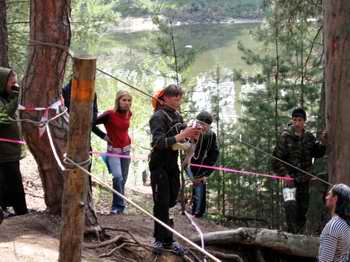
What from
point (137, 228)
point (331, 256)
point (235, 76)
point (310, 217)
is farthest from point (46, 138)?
point (235, 76)

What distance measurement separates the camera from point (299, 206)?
6.34 meters

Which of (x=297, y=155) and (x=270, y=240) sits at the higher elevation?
(x=297, y=155)

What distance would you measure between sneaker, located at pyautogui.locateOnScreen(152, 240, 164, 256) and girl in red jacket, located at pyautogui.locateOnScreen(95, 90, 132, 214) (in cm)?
136

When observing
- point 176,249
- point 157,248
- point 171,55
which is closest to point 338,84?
point 176,249

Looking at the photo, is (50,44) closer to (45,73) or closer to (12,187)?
(45,73)

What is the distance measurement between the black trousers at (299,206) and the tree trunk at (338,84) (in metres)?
0.55

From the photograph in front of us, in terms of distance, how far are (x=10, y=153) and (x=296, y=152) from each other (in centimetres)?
275

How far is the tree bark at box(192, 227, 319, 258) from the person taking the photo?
587 centimetres

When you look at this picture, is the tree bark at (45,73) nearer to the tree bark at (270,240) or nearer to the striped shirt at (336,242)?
the tree bark at (270,240)

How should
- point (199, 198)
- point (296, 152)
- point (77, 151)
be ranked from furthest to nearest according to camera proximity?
point (199, 198) < point (296, 152) < point (77, 151)

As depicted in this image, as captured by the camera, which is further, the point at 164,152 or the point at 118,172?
the point at 118,172

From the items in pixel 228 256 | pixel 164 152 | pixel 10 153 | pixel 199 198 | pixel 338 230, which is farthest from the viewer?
pixel 199 198

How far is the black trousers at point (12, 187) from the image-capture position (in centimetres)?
551

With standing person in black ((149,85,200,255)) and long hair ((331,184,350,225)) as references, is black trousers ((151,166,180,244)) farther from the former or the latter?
long hair ((331,184,350,225))
